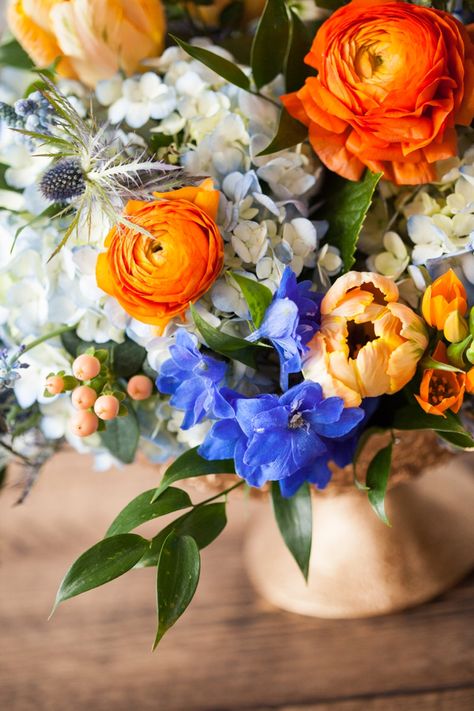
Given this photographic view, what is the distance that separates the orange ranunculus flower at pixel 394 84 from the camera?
1.38ft

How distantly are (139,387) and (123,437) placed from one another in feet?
0.16

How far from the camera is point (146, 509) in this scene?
449 mm

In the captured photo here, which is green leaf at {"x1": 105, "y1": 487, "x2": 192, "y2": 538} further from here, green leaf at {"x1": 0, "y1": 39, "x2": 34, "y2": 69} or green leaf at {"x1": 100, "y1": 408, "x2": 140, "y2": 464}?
green leaf at {"x1": 0, "y1": 39, "x2": 34, "y2": 69}

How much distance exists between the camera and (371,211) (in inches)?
19.2

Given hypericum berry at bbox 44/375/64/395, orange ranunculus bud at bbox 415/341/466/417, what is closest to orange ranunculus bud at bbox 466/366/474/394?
orange ranunculus bud at bbox 415/341/466/417

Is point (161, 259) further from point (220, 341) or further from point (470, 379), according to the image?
point (470, 379)

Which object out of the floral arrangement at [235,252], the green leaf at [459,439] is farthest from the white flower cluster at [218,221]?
the green leaf at [459,439]

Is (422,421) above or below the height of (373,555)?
above

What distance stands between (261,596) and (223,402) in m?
0.34

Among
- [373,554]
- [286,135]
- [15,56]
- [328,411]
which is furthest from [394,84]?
[373,554]

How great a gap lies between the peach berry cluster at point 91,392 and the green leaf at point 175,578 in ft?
0.25

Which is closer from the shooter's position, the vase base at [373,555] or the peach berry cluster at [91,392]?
the peach berry cluster at [91,392]

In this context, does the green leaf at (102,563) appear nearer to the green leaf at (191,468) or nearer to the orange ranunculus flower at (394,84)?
the green leaf at (191,468)

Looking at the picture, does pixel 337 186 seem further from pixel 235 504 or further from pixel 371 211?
pixel 235 504
